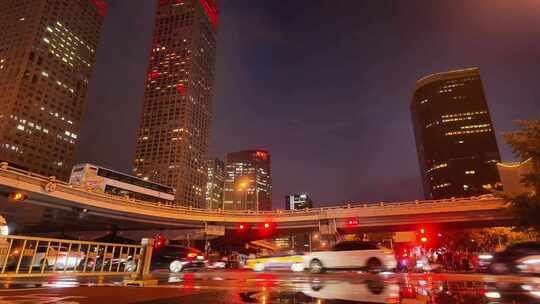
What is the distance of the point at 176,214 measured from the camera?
50.8 metres

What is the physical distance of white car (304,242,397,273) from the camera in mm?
Answer: 17734

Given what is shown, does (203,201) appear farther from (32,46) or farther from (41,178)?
(41,178)

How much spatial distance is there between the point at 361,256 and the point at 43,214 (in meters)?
41.8

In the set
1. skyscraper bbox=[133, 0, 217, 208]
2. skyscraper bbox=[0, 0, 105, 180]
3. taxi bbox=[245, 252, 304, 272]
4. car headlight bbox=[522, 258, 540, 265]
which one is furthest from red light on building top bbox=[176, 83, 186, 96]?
car headlight bbox=[522, 258, 540, 265]

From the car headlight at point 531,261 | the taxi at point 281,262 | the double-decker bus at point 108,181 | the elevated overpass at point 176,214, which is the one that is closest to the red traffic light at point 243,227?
the elevated overpass at point 176,214

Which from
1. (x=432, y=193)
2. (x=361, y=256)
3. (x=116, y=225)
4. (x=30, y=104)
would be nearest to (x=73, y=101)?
(x=30, y=104)

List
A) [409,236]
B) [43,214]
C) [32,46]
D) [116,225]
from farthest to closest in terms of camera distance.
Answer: [32,46]
[409,236]
[116,225]
[43,214]

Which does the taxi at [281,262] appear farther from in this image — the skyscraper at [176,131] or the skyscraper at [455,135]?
the skyscraper at [455,135]

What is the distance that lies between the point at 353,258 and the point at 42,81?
162m

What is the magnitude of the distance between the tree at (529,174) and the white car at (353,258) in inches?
704

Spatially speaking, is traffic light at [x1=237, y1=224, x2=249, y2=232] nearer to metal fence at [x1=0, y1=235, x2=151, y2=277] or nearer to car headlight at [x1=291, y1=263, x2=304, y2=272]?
metal fence at [x1=0, y1=235, x2=151, y2=277]

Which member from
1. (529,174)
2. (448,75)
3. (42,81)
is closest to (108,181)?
(529,174)

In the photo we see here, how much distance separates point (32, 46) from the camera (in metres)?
141

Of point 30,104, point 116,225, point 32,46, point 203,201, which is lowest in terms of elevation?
point 116,225
